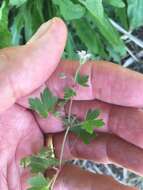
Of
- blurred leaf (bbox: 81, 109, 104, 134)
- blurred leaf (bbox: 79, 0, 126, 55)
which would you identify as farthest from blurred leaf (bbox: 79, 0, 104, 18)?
blurred leaf (bbox: 81, 109, 104, 134)

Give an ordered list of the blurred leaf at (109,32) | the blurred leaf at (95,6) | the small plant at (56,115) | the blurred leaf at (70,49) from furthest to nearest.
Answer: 1. the blurred leaf at (70,49)
2. the blurred leaf at (109,32)
3. the blurred leaf at (95,6)
4. the small plant at (56,115)

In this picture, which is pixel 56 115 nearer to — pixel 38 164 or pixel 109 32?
pixel 38 164

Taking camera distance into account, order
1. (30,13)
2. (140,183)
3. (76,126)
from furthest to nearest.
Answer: (140,183), (30,13), (76,126)

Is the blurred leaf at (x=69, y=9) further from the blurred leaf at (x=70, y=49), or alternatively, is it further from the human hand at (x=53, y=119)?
the human hand at (x=53, y=119)

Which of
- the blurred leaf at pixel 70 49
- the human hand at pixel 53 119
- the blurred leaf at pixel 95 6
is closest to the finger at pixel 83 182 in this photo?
the human hand at pixel 53 119

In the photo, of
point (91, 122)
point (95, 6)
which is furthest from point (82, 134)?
point (95, 6)

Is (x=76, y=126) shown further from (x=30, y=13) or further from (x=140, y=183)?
(x=140, y=183)

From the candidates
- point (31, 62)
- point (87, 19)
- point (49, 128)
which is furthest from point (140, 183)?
point (31, 62)

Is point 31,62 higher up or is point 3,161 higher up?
point 31,62
